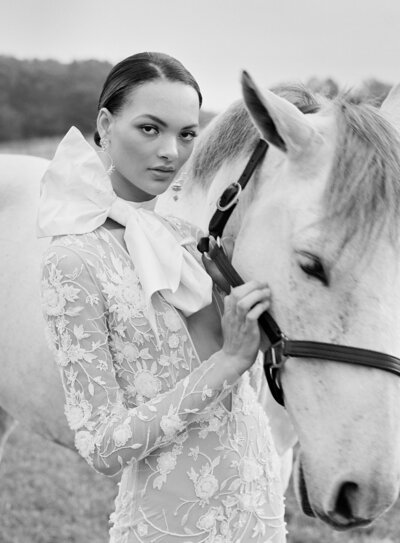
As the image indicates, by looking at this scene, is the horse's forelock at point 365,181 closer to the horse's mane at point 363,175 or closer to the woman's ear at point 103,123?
the horse's mane at point 363,175

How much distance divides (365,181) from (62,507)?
3.04 metres

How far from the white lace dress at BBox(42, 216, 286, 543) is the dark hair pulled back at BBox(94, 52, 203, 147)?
0.34m

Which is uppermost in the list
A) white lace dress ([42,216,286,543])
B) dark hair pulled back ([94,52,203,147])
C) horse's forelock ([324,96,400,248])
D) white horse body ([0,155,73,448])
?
horse's forelock ([324,96,400,248])

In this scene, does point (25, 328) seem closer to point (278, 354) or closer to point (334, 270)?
point (278, 354)

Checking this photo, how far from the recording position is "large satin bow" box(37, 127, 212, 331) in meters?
1.57

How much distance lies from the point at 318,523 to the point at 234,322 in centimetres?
253

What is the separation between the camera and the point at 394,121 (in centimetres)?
163

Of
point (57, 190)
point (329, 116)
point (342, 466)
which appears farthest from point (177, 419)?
point (329, 116)

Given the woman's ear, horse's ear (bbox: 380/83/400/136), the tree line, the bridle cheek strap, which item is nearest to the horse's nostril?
the bridle cheek strap

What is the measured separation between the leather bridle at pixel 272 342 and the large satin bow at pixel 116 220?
6cm

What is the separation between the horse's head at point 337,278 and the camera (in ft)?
4.39

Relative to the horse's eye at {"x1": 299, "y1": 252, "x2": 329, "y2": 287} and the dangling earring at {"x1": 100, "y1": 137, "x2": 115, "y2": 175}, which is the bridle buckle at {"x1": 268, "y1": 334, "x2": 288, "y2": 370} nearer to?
the horse's eye at {"x1": 299, "y1": 252, "x2": 329, "y2": 287}

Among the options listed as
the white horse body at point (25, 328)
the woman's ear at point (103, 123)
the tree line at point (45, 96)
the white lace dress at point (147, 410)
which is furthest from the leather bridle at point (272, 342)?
the tree line at point (45, 96)

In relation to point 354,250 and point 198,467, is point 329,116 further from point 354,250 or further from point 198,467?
point 198,467
